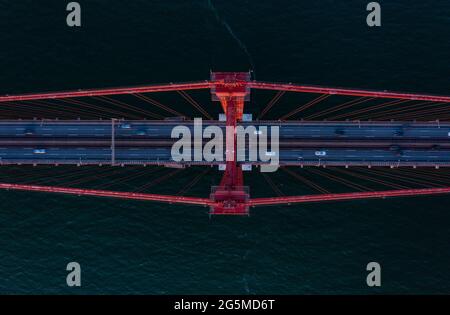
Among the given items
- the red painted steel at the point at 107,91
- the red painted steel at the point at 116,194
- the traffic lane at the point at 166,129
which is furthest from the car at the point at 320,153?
the red painted steel at the point at 107,91

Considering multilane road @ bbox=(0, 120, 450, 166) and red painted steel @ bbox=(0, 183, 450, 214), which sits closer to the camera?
red painted steel @ bbox=(0, 183, 450, 214)

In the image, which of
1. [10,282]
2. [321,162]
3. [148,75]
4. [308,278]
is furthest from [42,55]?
[308,278]

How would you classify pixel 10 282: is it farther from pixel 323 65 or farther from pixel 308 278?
pixel 323 65

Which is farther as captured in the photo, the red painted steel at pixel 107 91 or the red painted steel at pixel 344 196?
the red painted steel at pixel 107 91

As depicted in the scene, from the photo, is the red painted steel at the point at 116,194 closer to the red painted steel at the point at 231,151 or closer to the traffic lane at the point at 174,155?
the red painted steel at the point at 231,151

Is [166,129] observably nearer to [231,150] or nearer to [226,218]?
[231,150]

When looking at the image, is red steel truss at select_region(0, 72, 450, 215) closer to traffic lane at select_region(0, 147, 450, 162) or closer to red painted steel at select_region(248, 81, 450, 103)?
red painted steel at select_region(248, 81, 450, 103)

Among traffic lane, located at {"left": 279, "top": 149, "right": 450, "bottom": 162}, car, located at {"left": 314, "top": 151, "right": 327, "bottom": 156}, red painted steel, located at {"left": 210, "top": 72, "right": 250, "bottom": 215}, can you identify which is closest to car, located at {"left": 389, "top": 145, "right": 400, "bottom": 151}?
traffic lane, located at {"left": 279, "top": 149, "right": 450, "bottom": 162}

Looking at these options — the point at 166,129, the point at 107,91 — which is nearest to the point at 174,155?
the point at 166,129
